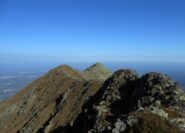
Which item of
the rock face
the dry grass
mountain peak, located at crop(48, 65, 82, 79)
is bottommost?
the rock face

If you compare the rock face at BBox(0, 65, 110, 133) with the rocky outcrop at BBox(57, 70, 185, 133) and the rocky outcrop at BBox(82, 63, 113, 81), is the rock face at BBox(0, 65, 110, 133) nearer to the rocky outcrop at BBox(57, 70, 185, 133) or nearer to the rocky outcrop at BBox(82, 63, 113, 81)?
the rocky outcrop at BBox(57, 70, 185, 133)

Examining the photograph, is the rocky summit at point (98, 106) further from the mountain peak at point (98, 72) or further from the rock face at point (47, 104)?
the mountain peak at point (98, 72)

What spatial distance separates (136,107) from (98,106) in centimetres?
687

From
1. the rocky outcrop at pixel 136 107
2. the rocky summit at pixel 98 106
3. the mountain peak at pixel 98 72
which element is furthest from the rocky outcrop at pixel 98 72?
the rocky outcrop at pixel 136 107

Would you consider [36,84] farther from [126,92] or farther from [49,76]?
[126,92]

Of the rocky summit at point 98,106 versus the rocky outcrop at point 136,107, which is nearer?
the rocky outcrop at point 136,107

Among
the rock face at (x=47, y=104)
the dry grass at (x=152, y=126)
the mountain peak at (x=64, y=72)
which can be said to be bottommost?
the rock face at (x=47, y=104)

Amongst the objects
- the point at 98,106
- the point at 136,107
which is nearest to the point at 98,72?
the point at 98,106

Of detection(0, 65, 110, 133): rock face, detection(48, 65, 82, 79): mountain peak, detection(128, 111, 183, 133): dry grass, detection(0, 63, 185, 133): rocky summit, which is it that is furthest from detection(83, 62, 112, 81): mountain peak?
detection(128, 111, 183, 133): dry grass

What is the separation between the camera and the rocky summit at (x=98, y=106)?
23781mm

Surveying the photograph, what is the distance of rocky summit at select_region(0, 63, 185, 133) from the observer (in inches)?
936

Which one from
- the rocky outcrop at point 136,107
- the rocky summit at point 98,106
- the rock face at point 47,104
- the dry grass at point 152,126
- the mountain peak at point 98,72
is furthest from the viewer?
the mountain peak at point 98,72

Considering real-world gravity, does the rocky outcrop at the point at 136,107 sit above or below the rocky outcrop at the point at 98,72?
above

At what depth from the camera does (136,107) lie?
102 ft
